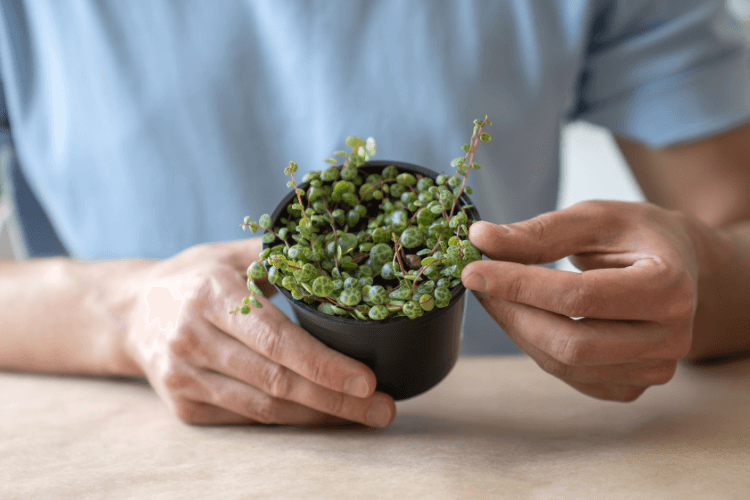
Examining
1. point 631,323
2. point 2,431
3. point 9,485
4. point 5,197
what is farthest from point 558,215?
point 5,197

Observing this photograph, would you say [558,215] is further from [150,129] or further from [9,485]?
[150,129]

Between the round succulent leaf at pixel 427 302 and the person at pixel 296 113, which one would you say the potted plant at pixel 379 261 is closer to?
the round succulent leaf at pixel 427 302

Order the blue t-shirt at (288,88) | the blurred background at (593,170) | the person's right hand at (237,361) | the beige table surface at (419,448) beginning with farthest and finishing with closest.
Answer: the blurred background at (593,170), the blue t-shirt at (288,88), the person's right hand at (237,361), the beige table surface at (419,448)

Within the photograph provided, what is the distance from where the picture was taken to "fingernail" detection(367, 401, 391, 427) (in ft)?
2.07

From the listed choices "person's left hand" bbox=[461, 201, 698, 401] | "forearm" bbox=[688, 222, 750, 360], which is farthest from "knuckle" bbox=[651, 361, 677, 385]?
"forearm" bbox=[688, 222, 750, 360]

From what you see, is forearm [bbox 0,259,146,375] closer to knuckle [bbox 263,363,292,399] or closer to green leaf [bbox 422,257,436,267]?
knuckle [bbox 263,363,292,399]

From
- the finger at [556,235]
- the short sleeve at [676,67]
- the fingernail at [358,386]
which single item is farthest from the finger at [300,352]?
the short sleeve at [676,67]

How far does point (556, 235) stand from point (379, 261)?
22cm

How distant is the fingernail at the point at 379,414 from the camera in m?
0.63

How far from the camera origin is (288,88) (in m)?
1.08

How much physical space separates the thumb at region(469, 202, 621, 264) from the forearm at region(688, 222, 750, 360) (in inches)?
12.4

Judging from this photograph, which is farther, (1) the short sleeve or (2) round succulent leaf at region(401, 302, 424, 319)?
(1) the short sleeve

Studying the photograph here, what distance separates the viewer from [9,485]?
0.52 metres

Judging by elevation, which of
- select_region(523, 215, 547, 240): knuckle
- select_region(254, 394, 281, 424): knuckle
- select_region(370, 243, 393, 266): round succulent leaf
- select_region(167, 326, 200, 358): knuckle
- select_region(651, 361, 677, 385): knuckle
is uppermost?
select_region(523, 215, 547, 240): knuckle
